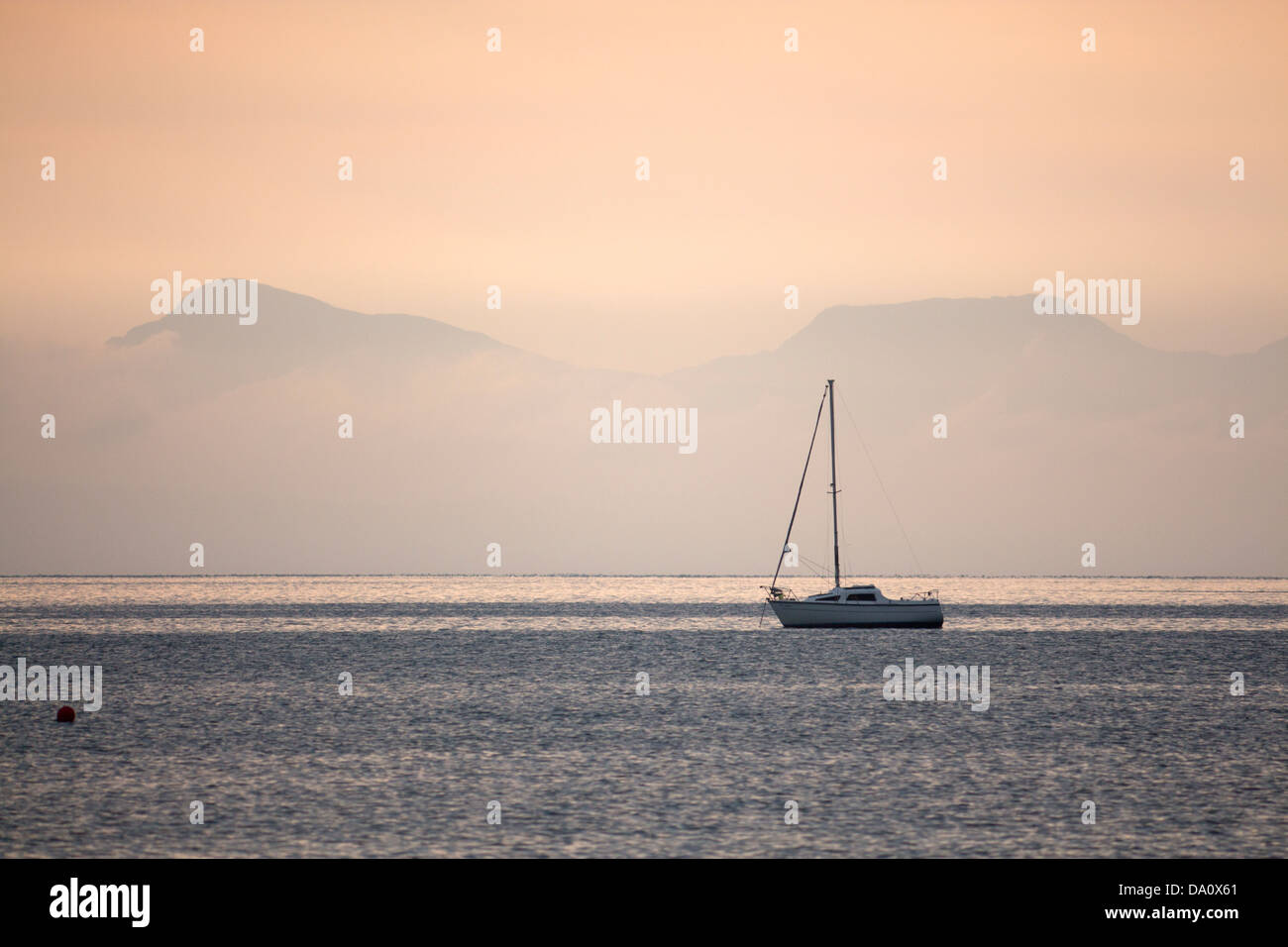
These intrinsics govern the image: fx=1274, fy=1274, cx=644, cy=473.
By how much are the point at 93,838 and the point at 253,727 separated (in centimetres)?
1986

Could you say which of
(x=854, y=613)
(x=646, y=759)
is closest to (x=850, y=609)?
(x=854, y=613)

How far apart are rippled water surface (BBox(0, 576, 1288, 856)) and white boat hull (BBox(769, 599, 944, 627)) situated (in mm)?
8148

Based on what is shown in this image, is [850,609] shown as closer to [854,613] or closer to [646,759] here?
[854,613]

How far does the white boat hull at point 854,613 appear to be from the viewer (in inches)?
3669

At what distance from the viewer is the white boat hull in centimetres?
9319

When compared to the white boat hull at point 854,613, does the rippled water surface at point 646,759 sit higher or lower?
lower

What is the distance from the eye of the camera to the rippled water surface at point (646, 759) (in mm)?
28234

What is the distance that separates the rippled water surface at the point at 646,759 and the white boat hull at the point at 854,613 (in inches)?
321

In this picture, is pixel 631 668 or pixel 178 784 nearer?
pixel 178 784

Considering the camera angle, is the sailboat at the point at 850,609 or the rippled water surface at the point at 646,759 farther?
the sailboat at the point at 850,609

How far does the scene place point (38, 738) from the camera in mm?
43344
